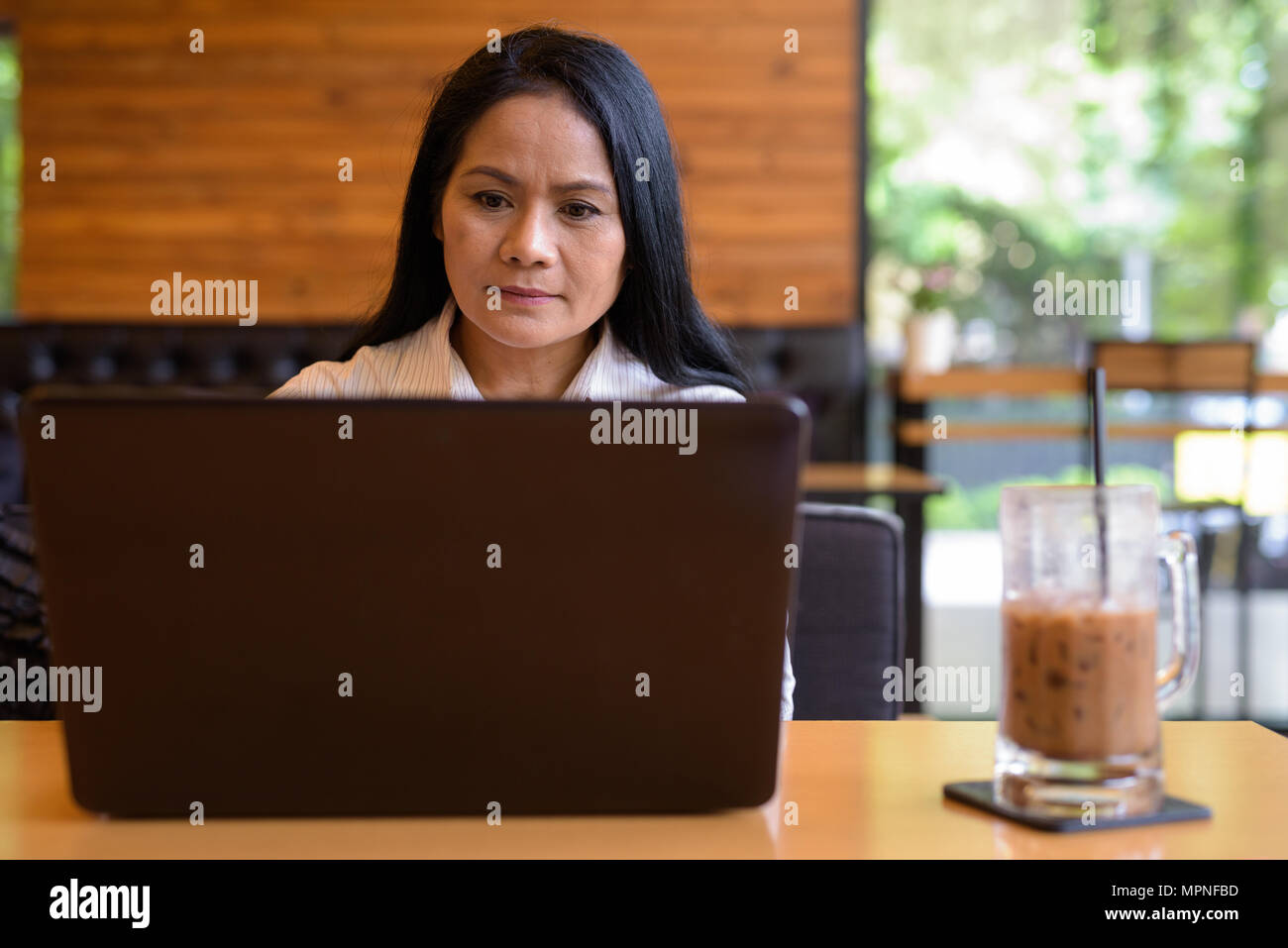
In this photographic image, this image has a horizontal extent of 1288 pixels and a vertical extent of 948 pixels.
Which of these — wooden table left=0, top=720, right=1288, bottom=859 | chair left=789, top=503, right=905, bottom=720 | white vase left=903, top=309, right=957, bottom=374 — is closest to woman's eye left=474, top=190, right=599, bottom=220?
chair left=789, top=503, right=905, bottom=720

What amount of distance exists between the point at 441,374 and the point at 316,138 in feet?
10.6

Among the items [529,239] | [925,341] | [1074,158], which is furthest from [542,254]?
[1074,158]

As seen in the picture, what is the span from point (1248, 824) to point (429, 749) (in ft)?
1.17

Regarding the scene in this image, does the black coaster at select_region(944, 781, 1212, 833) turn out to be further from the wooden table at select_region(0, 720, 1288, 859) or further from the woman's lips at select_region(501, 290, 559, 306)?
the woman's lips at select_region(501, 290, 559, 306)

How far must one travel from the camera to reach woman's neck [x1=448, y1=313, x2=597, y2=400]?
128 centimetres

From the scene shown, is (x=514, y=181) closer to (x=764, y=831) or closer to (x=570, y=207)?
(x=570, y=207)

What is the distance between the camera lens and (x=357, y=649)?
57 cm

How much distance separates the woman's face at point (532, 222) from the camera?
113cm

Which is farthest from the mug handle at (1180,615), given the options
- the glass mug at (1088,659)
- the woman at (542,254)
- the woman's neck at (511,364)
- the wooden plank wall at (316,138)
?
the wooden plank wall at (316,138)

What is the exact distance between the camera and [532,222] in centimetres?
112

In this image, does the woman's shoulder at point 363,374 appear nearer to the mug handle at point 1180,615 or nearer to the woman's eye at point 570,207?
the woman's eye at point 570,207

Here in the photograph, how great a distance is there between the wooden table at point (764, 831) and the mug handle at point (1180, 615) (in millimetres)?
58
